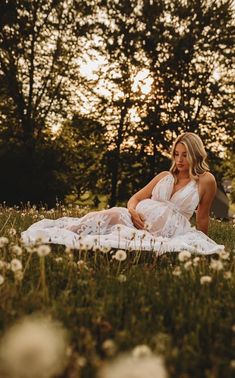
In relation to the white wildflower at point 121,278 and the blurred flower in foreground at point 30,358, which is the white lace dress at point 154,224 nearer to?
the white wildflower at point 121,278

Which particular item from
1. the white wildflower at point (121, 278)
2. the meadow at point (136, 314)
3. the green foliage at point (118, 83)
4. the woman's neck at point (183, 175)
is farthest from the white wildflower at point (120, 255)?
the green foliage at point (118, 83)

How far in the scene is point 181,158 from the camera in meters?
7.30

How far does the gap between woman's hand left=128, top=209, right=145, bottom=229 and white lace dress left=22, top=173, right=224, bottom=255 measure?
58 millimetres

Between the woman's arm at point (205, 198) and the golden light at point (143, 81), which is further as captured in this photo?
the golden light at point (143, 81)

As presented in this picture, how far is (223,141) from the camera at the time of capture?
25906 millimetres

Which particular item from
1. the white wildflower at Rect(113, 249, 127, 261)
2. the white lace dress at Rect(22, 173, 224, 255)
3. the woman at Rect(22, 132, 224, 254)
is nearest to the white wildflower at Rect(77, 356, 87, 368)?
the white wildflower at Rect(113, 249, 127, 261)

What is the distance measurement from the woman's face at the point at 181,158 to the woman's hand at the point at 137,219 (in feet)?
3.27

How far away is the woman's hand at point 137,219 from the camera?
6.87m

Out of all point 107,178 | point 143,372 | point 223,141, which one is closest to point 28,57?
point 107,178

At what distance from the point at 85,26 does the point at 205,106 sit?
735cm

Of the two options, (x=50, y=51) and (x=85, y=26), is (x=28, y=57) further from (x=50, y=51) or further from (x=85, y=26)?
(x=85, y=26)

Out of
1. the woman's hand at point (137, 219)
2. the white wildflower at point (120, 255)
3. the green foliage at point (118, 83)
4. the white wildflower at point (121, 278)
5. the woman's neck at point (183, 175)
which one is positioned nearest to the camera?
the white wildflower at point (121, 278)

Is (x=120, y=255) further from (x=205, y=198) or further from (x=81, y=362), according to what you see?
(x=205, y=198)

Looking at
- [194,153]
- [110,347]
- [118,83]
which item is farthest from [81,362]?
[118,83]
